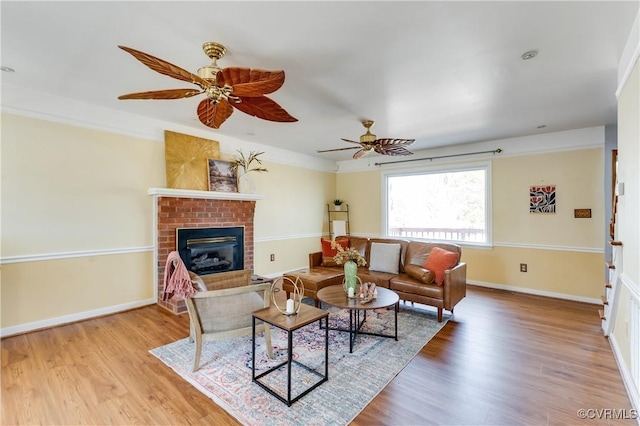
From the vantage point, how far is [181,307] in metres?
3.77

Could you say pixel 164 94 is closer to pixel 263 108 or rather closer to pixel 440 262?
pixel 263 108

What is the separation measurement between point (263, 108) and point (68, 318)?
11.4 ft

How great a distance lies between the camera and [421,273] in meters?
3.71

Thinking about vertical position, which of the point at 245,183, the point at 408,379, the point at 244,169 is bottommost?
the point at 408,379

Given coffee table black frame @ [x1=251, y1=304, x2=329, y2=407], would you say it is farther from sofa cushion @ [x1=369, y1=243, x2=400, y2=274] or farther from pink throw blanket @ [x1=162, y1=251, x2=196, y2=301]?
sofa cushion @ [x1=369, y1=243, x2=400, y2=274]

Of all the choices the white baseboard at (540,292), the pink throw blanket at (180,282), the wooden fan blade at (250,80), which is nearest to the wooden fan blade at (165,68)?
the wooden fan blade at (250,80)

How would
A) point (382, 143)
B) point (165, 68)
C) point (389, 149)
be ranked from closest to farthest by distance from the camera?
1. point (165, 68)
2. point (382, 143)
3. point (389, 149)

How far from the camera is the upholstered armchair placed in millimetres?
2377

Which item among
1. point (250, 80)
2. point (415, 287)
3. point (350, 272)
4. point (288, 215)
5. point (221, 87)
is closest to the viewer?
point (250, 80)

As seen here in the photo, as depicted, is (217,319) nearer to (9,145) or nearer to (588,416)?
(588,416)

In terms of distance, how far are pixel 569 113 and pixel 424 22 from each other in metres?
3.11

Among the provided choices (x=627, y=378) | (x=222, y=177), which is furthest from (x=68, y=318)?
(x=627, y=378)

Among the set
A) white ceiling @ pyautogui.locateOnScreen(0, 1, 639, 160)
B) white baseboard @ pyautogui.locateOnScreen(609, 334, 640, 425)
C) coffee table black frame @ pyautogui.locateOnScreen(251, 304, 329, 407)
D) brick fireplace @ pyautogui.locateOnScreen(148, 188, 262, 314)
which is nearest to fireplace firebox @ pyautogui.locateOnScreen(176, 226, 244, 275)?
brick fireplace @ pyautogui.locateOnScreen(148, 188, 262, 314)

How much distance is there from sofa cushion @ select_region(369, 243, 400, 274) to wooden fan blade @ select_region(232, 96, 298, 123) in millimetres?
2655
